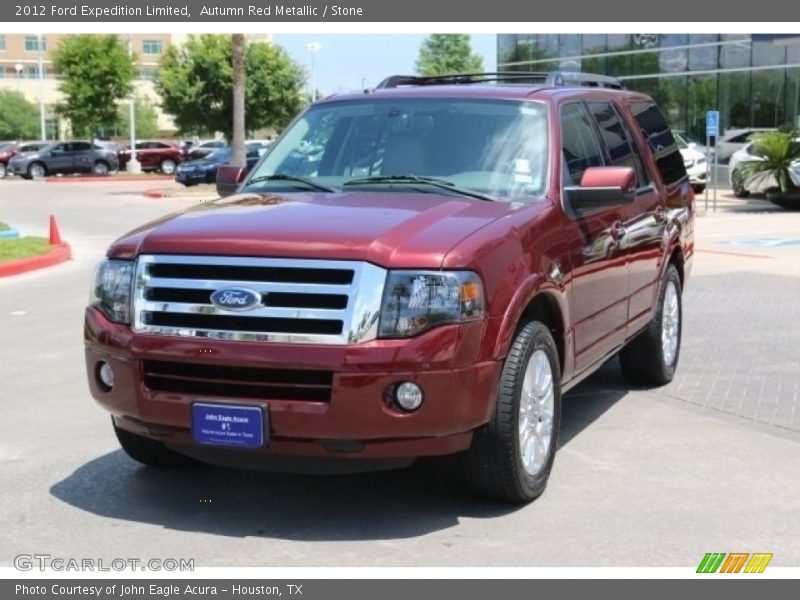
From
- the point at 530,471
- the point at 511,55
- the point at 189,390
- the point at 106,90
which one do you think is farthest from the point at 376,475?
the point at 106,90

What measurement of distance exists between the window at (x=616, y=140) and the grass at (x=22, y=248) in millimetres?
10210

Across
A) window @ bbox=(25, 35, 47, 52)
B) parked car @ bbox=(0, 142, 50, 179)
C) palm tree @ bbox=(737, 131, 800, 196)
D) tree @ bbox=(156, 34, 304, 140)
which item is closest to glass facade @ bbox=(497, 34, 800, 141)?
palm tree @ bbox=(737, 131, 800, 196)

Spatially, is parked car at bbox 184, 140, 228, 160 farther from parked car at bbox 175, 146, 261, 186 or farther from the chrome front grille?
the chrome front grille

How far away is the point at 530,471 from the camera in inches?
212

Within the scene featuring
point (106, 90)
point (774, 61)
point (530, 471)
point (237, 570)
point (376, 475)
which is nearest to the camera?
point (237, 570)

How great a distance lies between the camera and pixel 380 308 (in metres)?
4.75

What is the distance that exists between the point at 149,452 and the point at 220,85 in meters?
44.0

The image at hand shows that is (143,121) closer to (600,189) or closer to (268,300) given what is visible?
(600,189)

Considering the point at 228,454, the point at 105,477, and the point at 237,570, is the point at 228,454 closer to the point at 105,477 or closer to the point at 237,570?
the point at 237,570

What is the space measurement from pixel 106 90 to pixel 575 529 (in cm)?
5107

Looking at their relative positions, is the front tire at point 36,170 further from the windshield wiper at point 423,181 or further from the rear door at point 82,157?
the windshield wiper at point 423,181

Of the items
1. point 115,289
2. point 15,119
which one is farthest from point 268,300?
point 15,119

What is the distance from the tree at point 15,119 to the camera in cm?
9056

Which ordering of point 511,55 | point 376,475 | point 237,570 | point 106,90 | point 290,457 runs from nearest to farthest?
point 237,570
point 290,457
point 376,475
point 511,55
point 106,90
